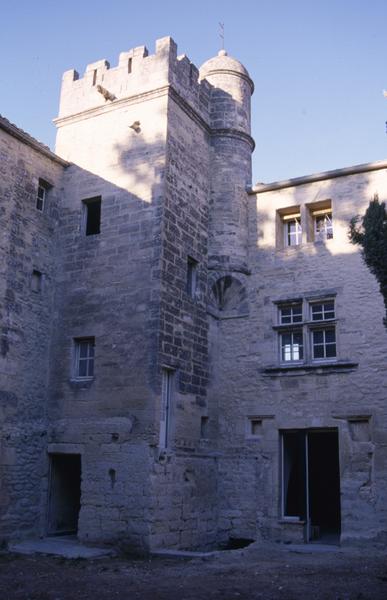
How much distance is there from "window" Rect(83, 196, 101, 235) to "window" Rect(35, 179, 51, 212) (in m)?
0.79

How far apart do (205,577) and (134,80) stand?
359 inches

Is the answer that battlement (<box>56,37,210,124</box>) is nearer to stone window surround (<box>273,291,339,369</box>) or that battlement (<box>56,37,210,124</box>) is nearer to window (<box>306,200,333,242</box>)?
window (<box>306,200,333,242</box>)

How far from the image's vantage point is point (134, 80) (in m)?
12.6

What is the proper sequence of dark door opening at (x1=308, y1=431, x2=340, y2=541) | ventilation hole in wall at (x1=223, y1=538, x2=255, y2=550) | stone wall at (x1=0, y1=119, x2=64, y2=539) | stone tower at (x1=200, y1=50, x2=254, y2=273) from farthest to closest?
dark door opening at (x1=308, y1=431, x2=340, y2=541) → stone tower at (x1=200, y1=50, x2=254, y2=273) → ventilation hole in wall at (x1=223, y1=538, x2=255, y2=550) → stone wall at (x1=0, y1=119, x2=64, y2=539)

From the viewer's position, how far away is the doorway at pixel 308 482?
11641mm

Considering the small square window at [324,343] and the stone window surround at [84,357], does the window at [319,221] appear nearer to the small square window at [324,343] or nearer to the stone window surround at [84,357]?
the small square window at [324,343]

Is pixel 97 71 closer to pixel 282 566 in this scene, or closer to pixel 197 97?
pixel 197 97

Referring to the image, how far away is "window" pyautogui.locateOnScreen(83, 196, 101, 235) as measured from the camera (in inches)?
498

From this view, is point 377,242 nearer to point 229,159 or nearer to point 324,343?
point 324,343

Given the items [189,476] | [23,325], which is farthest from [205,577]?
[23,325]

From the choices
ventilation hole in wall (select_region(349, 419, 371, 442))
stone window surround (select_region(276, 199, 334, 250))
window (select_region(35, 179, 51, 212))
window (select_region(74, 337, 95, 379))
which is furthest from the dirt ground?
window (select_region(35, 179, 51, 212))

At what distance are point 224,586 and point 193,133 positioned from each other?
28.6ft

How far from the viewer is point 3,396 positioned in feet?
34.9

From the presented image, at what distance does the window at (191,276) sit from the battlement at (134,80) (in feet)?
10.6
